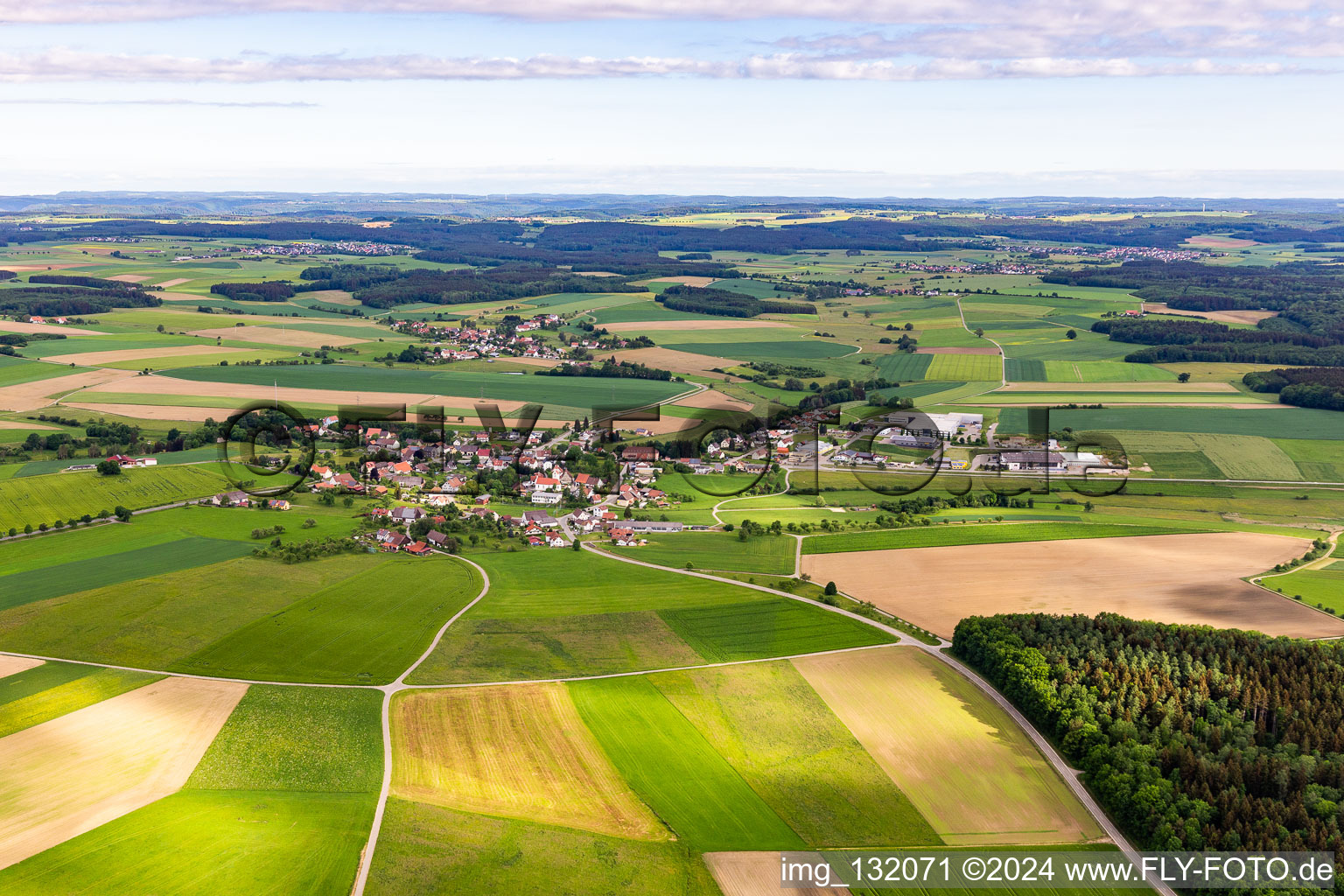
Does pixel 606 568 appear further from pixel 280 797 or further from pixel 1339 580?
pixel 1339 580

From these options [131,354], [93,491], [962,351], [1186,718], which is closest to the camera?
[1186,718]

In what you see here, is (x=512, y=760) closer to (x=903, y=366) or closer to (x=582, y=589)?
(x=582, y=589)

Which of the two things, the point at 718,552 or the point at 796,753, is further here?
the point at 718,552

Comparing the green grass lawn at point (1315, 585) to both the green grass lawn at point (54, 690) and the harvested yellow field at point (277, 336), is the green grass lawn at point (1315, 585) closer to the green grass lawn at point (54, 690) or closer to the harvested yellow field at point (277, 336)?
the green grass lawn at point (54, 690)

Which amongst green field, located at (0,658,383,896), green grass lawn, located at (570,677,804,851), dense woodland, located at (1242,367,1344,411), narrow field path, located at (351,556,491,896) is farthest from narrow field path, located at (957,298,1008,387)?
green field, located at (0,658,383,896)

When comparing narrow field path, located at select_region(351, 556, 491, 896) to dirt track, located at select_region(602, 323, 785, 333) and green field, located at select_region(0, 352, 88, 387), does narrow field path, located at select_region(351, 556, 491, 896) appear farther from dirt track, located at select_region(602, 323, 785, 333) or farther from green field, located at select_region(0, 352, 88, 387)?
dirt track, located at select_region(602, 323, 785, 333)

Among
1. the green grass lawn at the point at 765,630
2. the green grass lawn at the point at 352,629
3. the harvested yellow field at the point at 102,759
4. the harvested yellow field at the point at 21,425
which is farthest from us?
the harvested yellow field at the point at 21,425

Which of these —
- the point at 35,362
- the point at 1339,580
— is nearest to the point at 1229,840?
the point at 1339,580

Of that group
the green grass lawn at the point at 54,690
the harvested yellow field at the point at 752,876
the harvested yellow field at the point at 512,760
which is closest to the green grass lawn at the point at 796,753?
the harvested yellow field at the point at 752,876

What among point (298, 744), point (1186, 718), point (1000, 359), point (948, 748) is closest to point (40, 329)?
point (298, 744)
